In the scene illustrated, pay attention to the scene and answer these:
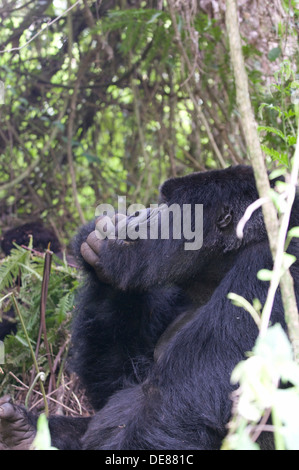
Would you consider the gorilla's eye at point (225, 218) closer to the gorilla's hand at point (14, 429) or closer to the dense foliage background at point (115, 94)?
the gorilla's hand at point (14, 429)

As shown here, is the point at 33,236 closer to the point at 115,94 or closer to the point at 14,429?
the point at 115,94

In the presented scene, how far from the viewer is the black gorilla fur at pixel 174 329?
2018mm

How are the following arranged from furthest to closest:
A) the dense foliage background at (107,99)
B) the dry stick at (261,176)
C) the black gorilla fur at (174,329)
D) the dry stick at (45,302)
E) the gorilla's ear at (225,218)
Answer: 1. the dense foliage background at (107,99)
2. the dry stick at (45,302)
3. the gorilla's ear at (225,218)
4. the black gorilla fur at (174,329)
5. the dry stick at (261,176)

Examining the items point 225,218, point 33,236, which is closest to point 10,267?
point 225,218

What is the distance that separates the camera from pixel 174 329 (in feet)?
8.43

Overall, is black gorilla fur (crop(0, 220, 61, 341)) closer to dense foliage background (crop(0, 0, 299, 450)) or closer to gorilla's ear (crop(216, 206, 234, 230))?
dense foliage background (crop(0, 0, 299, 450))

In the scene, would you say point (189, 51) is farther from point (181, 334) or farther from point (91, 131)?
point (181, 334)

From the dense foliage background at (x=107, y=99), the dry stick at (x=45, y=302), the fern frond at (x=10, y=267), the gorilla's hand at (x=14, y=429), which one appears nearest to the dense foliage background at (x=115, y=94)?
the dense foliage background at (x=107, y=99)

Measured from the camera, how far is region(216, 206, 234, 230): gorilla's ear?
7.56 ft

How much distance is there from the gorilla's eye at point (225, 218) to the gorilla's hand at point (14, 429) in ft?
3.60

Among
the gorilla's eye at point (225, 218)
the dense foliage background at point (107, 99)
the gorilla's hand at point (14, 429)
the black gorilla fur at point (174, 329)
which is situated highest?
the dense foliage background at point (107, 99)

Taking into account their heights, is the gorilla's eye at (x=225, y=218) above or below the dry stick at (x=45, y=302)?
above
